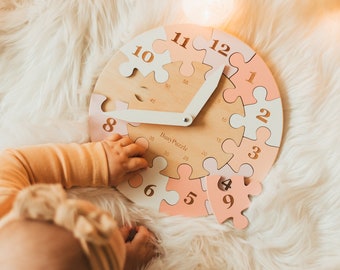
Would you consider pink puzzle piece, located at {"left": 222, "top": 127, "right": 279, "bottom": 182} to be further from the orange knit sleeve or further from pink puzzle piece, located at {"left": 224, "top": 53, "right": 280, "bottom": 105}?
the orange knit sleeve

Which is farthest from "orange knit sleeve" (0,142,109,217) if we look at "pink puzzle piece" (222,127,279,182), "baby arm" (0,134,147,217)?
"pink puzzle piece" (222,127,279,182)

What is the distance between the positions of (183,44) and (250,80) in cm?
14

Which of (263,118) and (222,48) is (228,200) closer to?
(263,118)

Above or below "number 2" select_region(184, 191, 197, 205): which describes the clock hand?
above

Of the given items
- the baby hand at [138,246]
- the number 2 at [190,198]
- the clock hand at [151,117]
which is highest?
the clock hand at [151,117]

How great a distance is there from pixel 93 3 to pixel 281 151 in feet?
1.41

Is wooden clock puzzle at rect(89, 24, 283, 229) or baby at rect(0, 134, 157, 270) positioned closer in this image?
baby at rect(0, 134, 157, 270)

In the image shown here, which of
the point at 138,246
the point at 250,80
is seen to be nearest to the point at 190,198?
the point at 138,246

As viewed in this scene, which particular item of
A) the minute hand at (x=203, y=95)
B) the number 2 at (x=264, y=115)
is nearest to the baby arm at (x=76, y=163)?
the minute hand at (x=203, y=95)

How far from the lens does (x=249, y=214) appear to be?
2.63 feet

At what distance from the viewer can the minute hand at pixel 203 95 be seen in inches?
31.9

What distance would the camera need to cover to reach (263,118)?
0.81m

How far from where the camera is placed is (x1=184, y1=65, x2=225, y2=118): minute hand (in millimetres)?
812

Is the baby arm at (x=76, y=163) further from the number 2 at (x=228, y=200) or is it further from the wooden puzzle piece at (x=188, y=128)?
the number 2 at (x=228, y=200)
